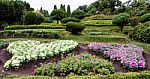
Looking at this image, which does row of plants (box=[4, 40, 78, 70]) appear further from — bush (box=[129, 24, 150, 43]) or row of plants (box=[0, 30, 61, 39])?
bush (box=[129, 24, 150, 43])

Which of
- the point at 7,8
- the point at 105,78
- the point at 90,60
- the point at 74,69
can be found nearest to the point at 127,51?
the point at 90,60

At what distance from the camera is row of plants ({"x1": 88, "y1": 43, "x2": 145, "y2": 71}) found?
1270cm

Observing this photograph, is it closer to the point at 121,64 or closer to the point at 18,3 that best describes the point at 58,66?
the point at 121,64

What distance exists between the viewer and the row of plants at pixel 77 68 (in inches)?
455

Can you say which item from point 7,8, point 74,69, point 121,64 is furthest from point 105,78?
point 7,8

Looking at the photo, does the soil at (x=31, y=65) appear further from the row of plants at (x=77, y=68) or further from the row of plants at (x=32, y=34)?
the row of plants at (x=32, y=34)

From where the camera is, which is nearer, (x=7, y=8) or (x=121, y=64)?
(x=121, y=64)

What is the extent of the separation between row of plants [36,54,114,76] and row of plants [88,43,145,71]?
1029 mm

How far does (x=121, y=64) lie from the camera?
13258 mm

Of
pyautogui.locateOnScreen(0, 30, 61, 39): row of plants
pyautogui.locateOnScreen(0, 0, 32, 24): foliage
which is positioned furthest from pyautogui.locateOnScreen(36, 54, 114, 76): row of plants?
pyautogui.locateOnScreen(0, 0, 32, 24): foliage

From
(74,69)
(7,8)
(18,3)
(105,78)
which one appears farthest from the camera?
(18,3)

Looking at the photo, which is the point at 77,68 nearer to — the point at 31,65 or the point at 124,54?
the point at 31,65

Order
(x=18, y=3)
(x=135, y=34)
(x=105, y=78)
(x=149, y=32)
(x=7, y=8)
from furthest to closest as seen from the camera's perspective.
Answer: (x=18, y=3) < (x=7, y=8) < (x=135, y=34) < (x=149, y=32) < (x=105, y=78)

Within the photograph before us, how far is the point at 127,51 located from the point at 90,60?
8.23 ft
